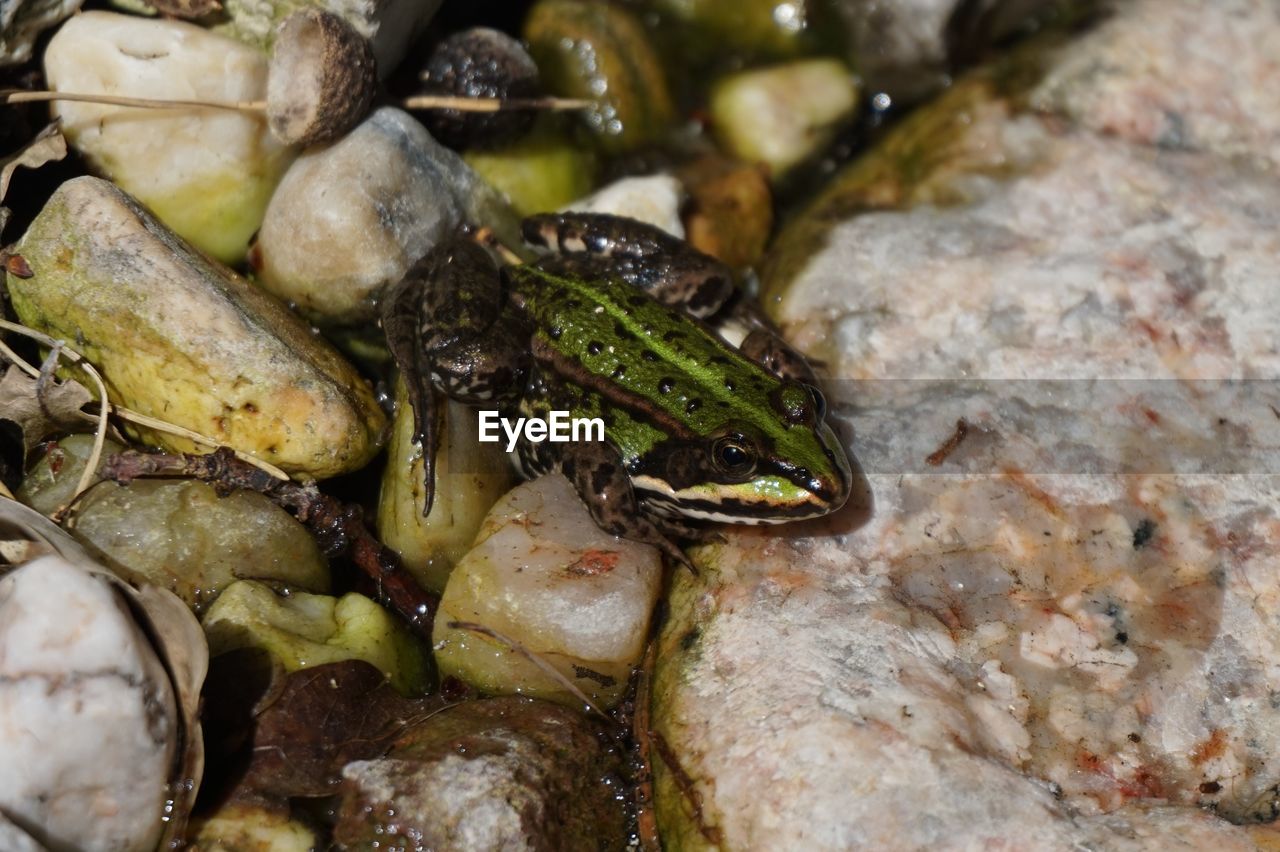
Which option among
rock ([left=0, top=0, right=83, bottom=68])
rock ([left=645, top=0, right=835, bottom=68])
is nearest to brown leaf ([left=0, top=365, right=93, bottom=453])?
rock ([left=0, top=0, right=83, bottom=68])

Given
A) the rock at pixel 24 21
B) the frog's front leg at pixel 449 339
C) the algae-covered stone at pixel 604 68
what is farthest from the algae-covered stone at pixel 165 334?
the algae-covered stone at pixel 604 68

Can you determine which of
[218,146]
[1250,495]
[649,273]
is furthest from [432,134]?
[1250,495]

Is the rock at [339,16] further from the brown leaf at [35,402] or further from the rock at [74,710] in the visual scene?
the rock at [74,710]

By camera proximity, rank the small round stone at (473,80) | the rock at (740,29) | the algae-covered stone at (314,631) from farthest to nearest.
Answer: the rock at (740,29)
the small round stone at (473,80)
the algae-covered stone at (314,631)

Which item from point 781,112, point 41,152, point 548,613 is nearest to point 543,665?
point 548,613

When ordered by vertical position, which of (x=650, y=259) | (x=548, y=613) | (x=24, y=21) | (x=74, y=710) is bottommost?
(x=548, y=613)

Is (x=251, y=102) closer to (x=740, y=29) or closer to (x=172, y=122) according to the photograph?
(x=172, y=122)
